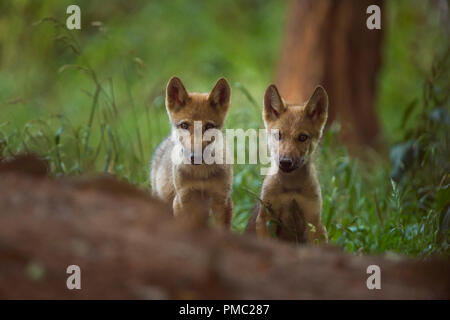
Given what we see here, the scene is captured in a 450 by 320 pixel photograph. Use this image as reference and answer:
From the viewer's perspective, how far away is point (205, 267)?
120 inches

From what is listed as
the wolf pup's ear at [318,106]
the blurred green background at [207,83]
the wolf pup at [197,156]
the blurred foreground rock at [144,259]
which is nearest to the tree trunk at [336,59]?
the blurred green background at [207,83]

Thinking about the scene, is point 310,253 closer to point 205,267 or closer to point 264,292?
point 264,292

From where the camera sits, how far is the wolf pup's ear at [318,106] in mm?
5109

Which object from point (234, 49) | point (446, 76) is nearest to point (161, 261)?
point (446, 76)

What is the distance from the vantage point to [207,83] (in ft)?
46.0

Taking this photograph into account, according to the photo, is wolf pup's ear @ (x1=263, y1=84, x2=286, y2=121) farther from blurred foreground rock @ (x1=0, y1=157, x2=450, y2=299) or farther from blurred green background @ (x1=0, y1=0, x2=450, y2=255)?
blurred foreground rock @ (x1=0, y1=157, x2=450, y2=299)

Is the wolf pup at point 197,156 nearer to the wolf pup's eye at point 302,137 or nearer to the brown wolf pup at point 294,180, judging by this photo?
the brown wolf pup at point 294,180

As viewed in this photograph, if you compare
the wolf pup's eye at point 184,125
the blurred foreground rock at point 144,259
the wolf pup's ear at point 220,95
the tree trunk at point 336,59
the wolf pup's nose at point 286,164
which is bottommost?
the blurred foreground rock at point 144,259

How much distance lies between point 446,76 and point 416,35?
843 centimetres

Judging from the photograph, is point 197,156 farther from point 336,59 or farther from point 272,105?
point 336,59

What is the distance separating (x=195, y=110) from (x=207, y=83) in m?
8.82

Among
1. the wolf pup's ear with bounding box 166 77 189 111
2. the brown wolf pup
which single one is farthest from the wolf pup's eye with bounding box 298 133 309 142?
the wolf pup's ear with bounding box 166 77 189 111
